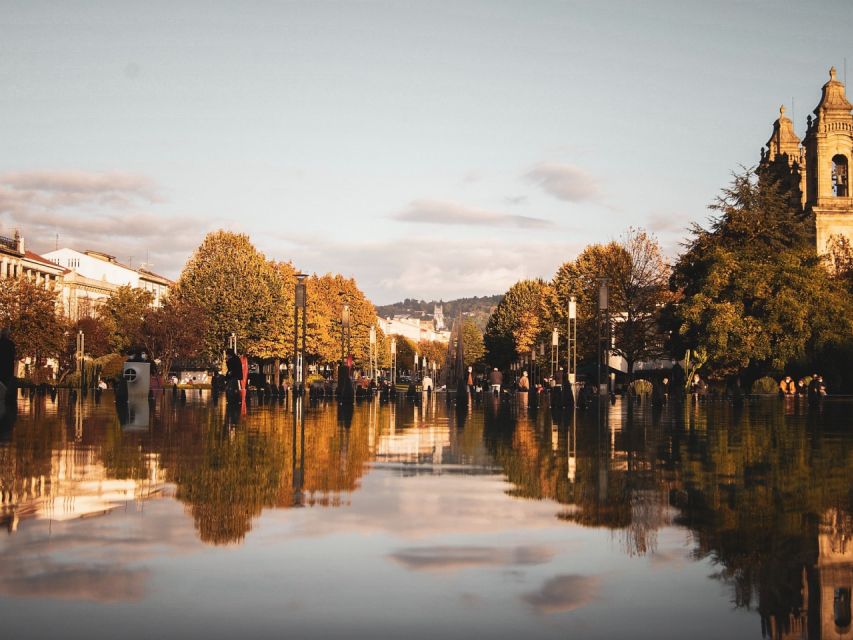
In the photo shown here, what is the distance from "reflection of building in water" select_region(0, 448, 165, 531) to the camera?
869cm

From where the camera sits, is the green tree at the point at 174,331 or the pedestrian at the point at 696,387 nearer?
the pedestrian at the point at 696,387

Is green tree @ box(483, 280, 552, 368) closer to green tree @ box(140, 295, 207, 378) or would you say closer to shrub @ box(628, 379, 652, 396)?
green tree @ box(140, 295, 207, 378)

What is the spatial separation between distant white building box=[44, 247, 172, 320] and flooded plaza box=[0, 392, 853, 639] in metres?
123

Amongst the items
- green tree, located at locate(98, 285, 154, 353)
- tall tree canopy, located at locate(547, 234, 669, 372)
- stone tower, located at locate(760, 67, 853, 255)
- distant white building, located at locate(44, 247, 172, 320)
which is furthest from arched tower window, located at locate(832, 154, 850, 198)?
distant white building, located at locate(44, 247, 172, 320)

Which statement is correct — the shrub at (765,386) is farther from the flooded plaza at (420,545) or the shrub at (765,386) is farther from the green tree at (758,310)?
the flooded plaza at (420,545)

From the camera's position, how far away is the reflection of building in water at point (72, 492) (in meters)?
8.69

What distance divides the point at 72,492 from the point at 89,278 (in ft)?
481

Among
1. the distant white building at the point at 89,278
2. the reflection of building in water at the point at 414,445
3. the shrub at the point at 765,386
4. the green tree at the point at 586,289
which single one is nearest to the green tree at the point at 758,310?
the shrub at the point at 765,386

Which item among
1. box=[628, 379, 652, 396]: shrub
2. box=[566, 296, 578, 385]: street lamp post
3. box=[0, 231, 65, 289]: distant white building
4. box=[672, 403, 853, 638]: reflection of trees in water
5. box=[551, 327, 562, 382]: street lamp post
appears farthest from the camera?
box=[0, 231, 65, 289]: distant white building

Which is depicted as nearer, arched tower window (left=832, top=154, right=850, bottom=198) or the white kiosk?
the white kiosk

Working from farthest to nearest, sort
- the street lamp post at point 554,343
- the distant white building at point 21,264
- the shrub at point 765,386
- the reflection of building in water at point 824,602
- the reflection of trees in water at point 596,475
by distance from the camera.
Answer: the distant white building at point 21,264 < the street lamp post at point 554,343 < the shrub at point 765,386 < the reflection of trees in water at point 596,475 < the reflection of building in water at point 824,602

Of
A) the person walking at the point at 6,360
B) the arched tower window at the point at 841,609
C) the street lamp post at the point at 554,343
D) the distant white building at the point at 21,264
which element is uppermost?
the distant white building at the point at 21,264

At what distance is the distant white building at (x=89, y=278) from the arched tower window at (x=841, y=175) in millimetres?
84913

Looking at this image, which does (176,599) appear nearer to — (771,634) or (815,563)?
(771,634)
